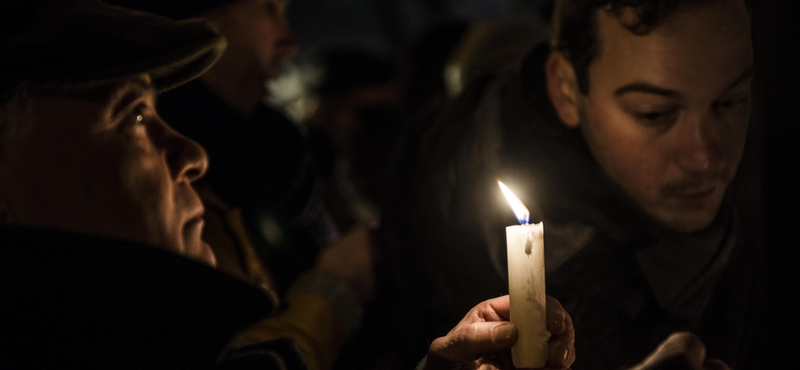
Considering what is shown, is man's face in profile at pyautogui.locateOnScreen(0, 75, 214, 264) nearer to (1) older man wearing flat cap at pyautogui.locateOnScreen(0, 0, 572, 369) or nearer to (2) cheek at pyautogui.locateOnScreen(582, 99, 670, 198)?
(1) older man wearing flat cap at pyautogui.locateOnScreen(0, 0, 572, 369)

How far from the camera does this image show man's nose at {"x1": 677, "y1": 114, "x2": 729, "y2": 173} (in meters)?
1.02

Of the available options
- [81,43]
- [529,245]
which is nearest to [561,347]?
[529,245]

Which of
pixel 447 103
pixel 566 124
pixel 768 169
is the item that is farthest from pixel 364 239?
pixel 768 169

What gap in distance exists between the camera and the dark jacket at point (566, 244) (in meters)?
1.08

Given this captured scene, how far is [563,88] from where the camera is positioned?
47.9 inches

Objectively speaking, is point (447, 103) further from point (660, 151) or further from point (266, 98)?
point (660, 151)

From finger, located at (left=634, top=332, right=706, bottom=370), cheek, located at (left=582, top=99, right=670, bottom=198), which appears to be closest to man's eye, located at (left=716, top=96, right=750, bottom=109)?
cheek, located at (left=582, top=99, right=670, bottom=198)

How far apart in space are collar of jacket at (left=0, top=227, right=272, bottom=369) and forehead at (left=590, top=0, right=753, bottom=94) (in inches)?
29.1

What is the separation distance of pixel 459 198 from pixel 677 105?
0.52 m

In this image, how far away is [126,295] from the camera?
0.98 m

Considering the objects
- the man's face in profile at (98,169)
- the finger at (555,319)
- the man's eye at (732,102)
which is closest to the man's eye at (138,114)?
the man's face in profile at (98,169)

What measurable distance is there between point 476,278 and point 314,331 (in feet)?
1.10

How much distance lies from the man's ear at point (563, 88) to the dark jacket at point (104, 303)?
2.12 ft

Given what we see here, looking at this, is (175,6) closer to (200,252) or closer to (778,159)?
(200,252)
